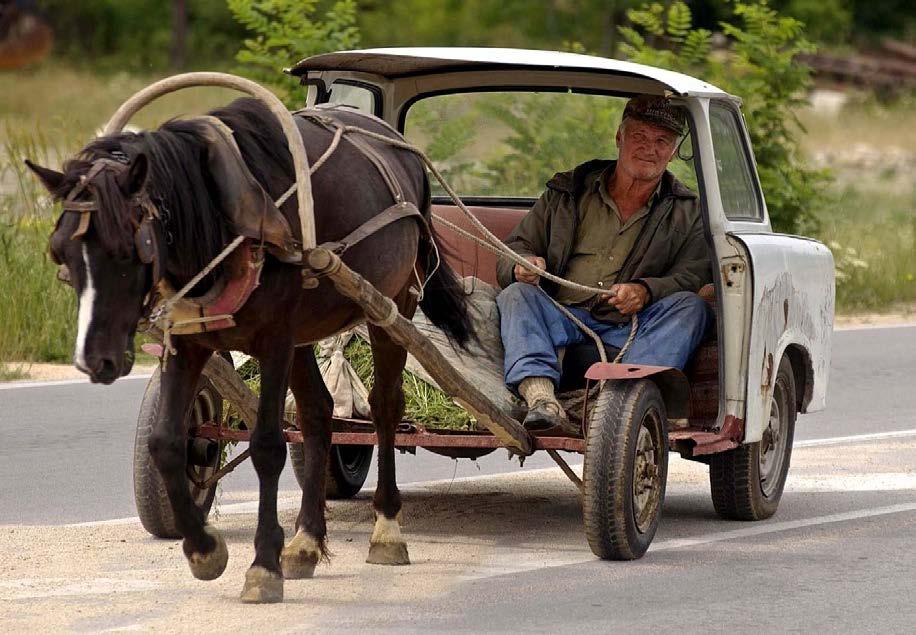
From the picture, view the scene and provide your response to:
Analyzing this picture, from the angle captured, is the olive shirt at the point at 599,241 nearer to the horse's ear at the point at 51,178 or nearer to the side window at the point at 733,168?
the side window at the point at 733,168

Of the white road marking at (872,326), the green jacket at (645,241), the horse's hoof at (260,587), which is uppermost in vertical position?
the green jacket at (645,241)

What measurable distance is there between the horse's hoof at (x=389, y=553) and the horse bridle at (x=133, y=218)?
5.87ft

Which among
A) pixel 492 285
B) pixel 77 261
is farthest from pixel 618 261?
pixel 77 261

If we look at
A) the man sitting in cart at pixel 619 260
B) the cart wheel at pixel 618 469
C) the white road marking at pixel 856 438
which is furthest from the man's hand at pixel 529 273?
the white road marking at pixel 856 438

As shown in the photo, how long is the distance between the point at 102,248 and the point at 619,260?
3056 mm

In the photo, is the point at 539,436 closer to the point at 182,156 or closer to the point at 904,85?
the point at 182,156

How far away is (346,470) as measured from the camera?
326 inches

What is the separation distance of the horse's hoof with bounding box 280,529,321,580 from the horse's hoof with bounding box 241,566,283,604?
46 centimetres

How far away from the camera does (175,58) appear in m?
41.8

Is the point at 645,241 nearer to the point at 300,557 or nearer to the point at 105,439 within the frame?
the point at 300,557

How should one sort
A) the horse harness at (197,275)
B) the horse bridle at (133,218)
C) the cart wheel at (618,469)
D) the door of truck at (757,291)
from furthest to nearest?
the door of truck at (757,291), the cart wheel at (618,469), the horse harness at (197,275), the horse bridle at (133,218)

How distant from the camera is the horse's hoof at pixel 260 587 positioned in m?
5.90

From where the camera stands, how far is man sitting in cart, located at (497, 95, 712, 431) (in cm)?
723

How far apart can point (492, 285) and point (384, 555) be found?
1.82 metres
